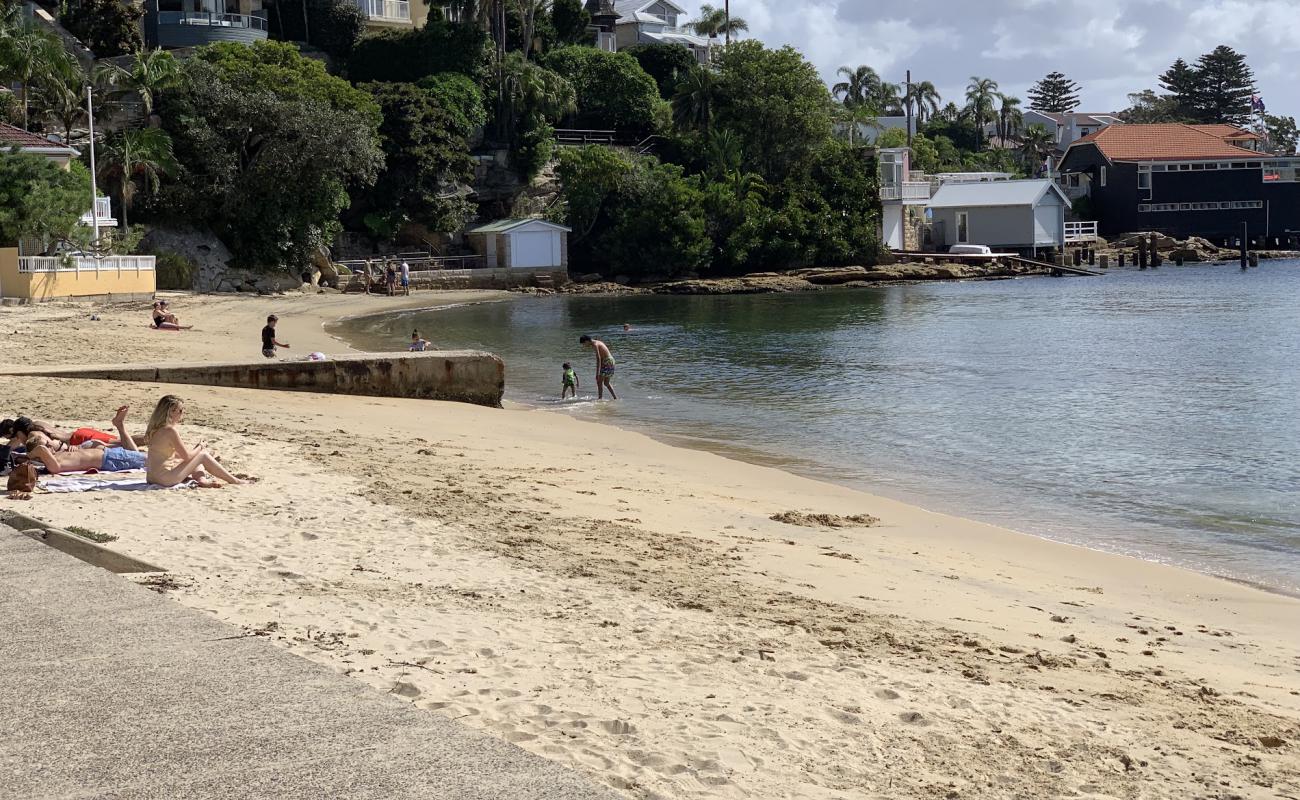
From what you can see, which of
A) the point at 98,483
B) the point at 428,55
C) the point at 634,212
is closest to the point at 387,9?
the point at 428,55

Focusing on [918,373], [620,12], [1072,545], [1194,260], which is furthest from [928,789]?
[620,12]

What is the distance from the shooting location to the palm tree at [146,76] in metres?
53.7

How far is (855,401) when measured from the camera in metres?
26.8

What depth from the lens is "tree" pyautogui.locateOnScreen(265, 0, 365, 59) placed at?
73.5 meters

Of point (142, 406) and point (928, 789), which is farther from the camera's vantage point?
point (142, 406)

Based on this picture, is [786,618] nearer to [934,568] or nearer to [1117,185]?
[934,568]

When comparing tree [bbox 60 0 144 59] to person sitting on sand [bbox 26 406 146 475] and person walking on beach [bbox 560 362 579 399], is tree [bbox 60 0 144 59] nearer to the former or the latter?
person walking on beach [bbox 560 362 579 399]

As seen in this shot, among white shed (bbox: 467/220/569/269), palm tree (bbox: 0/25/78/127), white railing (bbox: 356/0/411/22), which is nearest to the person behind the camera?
palm tree (bbox: 0/25/78/127)

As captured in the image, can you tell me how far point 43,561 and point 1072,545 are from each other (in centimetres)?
986

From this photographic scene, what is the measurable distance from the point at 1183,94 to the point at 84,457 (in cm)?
13453

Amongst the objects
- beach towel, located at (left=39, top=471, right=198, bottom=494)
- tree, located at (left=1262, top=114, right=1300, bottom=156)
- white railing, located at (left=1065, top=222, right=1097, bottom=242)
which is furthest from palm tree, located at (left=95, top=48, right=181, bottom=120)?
tree, located at (left=1262, top=114, right=1300, bottom=156)

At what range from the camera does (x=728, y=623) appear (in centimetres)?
829

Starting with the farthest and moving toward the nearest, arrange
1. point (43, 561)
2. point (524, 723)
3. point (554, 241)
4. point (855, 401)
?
point (554, 241), point (855, 401), point (43, 561), point (524, 723)

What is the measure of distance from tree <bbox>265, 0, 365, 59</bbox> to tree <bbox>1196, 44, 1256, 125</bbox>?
88.8m
